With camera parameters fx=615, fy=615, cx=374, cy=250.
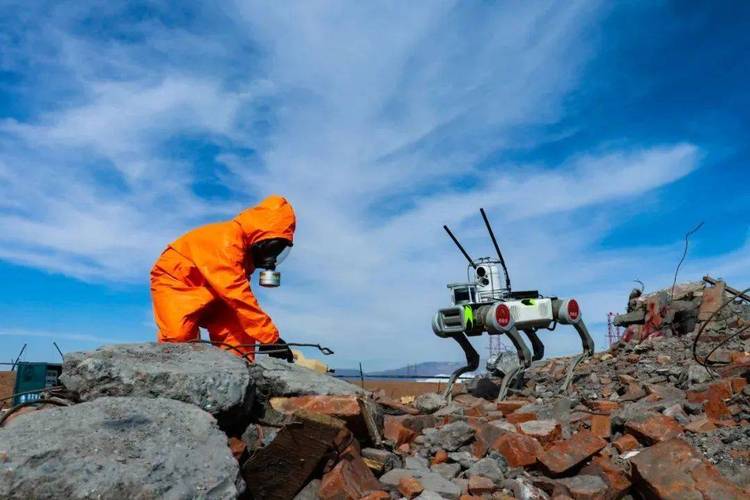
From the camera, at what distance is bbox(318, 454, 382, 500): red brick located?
2979 mm

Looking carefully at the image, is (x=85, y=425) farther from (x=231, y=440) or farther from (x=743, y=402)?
(x=743, y=402)

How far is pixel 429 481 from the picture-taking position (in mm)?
3342

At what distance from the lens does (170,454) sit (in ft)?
8.53

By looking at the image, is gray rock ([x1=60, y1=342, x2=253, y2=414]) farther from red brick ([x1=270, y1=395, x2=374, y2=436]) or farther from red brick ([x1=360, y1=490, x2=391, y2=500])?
red brick ([x1=360, y1=490, x2=391, y2=500])

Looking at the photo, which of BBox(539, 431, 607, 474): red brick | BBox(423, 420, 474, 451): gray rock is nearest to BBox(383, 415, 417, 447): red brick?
BBox(423, 420, 474, 451): gray rock

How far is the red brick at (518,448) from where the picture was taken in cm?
381

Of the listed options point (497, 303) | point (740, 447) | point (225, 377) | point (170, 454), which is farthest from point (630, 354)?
point (170, 454)

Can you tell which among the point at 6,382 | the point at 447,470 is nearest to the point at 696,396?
the point at 447,470

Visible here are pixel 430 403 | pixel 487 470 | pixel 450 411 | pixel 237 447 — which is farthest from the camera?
pixel 430 403

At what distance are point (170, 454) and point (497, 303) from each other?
4.66 m

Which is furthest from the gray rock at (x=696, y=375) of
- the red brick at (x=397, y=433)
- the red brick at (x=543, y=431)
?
the red brick at (x=397, y=433)

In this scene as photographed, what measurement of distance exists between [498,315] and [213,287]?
326 cm

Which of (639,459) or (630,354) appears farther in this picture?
(630,354)

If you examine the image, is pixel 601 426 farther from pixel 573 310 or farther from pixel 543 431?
pixel 573 310
